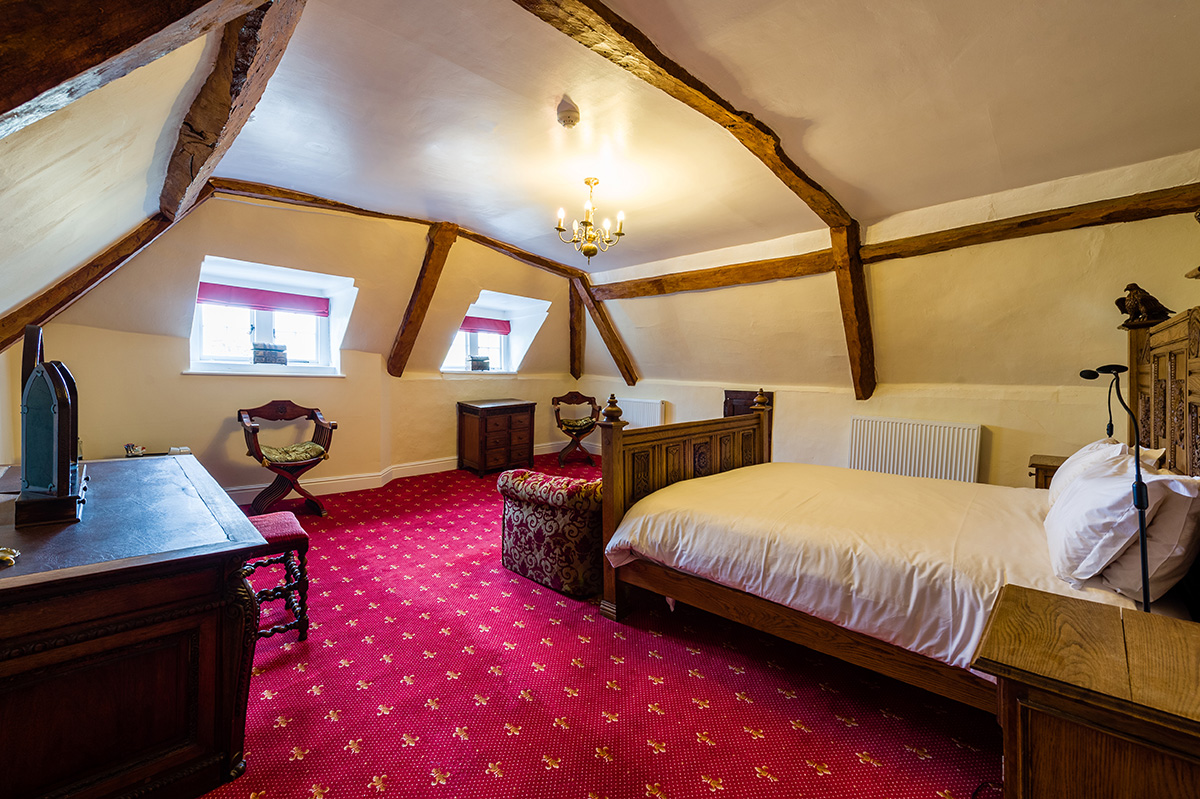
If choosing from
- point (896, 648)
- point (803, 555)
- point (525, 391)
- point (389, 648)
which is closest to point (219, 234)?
point (389, 648)

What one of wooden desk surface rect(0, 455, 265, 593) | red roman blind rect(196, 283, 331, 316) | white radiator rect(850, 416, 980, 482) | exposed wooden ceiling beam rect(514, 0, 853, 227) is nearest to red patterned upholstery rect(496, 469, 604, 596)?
wooden desk surface rect(0, 455, 265, 593)

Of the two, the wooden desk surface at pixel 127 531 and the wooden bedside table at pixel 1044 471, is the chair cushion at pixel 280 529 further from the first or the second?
the wooden bedside table at pixel 1044 471

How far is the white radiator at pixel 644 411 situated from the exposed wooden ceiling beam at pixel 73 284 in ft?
15.1

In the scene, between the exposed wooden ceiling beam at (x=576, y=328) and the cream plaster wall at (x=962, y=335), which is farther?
the exposed wooden ceiling beam at (x=576, y=328)

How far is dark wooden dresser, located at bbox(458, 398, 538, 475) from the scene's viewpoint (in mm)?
5570

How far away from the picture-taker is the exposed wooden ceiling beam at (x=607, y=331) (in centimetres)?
587

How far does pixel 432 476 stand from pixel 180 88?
4.40 meters

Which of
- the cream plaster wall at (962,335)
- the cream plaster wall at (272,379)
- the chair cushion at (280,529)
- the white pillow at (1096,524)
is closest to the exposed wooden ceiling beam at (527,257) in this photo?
the cream plaster wall at (272,379)

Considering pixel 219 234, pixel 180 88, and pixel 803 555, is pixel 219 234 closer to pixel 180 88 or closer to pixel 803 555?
pixel 180 88

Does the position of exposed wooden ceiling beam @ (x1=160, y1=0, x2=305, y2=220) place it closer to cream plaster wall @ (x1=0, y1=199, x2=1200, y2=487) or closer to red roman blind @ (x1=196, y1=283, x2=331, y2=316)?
cream plaster wall @ (x1=0, y1=199, x2=1200, y2=487)

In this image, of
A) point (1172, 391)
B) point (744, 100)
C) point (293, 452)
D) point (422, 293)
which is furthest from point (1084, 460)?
point (293, 452)

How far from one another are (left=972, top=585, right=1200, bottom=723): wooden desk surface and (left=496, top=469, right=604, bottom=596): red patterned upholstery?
1873 millimetres

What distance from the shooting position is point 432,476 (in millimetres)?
5574

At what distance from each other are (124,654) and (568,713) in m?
1.35
